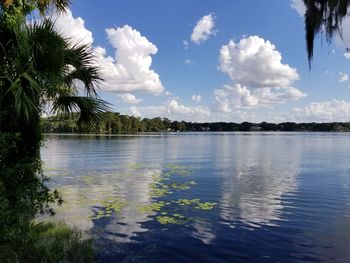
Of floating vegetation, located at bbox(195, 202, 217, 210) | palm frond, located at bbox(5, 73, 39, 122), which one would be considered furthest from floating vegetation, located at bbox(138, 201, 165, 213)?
palm frond, located at bbox(5, 73, 39, 122)

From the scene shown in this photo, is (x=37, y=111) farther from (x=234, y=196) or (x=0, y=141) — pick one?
(x=234, y=196)

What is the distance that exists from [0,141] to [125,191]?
13.3 m

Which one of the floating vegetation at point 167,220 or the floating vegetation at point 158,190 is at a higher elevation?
the floating vegetation at point 158,190

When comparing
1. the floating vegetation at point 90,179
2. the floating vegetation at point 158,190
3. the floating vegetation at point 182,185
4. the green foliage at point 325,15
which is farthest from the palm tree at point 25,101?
the floating vegetation at point 90,179

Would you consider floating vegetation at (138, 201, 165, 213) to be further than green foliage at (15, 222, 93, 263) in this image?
Yes

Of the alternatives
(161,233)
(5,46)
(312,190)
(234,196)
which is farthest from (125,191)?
(5,46)

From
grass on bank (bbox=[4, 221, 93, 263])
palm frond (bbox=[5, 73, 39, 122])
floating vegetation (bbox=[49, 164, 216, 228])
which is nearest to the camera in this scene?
palm frond (bbox=[5, 73, 39, 122])

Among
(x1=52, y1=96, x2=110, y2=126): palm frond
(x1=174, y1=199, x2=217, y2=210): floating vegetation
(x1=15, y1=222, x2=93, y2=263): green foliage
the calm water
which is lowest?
the calm water

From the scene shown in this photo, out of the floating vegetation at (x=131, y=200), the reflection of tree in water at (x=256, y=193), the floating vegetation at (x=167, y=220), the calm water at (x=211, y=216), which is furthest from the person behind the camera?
the floating vegetation at (x=131, y=200)

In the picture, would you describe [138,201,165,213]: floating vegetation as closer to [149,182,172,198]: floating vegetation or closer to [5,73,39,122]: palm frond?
[149,182,172,198]: floating vegetation

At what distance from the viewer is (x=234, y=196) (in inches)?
738

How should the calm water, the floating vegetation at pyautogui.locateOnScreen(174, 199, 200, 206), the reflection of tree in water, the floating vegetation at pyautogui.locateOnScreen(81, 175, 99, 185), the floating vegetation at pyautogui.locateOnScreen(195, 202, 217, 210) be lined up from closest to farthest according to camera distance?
1. the calm water
2. the reflection of tree in water
3. the floating vegetation at pyautogui.locateOnScreen(195, 202, 217, 210)
4. the floating vegetation at pyautogui.locateOnScreen(174, 199, 200, 206)
5. the floating vegetation at pyautogui.locateOnScreen(81, 175, 99, 185)

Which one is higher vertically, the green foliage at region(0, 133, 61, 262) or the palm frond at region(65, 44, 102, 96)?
the palm frond at region(65, 44, 102, 96)

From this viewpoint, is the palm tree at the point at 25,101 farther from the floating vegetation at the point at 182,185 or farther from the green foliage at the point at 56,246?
the floating vegetation at the point at 182,185
